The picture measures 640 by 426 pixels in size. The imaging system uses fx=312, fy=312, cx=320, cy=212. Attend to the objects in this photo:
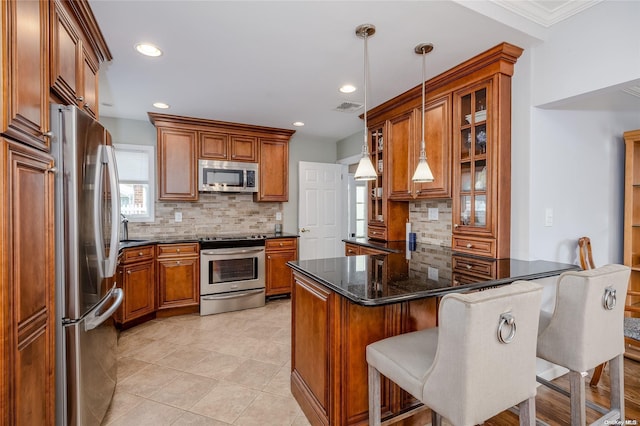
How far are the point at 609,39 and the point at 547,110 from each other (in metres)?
0.52

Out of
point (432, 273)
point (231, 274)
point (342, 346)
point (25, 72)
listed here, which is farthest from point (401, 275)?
point (231, 274)

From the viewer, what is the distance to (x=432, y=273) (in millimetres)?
1936

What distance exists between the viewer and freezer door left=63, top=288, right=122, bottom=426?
4.84ft

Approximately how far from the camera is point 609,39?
1968 mm

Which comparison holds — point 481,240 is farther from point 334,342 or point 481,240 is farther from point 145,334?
point 145,334

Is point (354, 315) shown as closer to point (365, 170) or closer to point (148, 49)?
point (365, 170)

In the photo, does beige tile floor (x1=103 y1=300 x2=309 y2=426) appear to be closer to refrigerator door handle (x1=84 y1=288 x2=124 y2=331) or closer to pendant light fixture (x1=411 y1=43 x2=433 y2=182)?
refrigerator door handle (x1=84 y1=288 x2=124 y2=331)

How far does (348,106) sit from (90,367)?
328 cm

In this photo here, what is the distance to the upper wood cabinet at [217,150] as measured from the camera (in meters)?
4.05

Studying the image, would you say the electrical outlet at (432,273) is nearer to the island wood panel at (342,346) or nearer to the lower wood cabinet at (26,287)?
the island wood panel at (342,346)

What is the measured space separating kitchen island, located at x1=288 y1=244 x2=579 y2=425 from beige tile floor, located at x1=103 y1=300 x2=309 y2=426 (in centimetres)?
30

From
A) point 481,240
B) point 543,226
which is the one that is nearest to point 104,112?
point 481,240

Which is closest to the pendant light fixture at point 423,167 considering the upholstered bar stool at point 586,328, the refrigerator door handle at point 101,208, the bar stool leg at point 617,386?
the upholstered bar stool at point 586,328

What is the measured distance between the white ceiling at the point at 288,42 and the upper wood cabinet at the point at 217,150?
66cm
